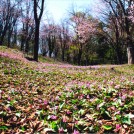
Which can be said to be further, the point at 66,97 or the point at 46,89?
the point at 46,89

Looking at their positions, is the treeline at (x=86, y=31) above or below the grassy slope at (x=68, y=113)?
above

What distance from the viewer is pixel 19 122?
201 inches

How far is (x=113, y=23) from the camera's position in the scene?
4141cm

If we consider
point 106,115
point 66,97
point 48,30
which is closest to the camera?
point 106,115

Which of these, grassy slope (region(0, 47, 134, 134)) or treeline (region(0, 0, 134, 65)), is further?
treeline (region(0, 0, 134, 65))

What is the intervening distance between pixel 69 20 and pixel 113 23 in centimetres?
2163

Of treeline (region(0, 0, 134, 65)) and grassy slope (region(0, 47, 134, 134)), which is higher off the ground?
treeline (region(0, 0, 134, 65))

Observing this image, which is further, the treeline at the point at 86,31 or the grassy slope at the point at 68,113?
the treeline at the point at 86,31

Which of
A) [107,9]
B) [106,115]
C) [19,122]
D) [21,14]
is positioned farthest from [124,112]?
[21,14]

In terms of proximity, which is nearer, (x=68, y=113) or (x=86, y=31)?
(x=68, y=113)

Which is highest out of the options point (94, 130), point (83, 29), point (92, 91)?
point (83, 29)

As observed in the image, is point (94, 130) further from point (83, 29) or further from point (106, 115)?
point (83, 29)

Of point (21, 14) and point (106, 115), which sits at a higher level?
point (21, 14)

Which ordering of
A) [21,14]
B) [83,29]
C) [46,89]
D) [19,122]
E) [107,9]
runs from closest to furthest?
[19,122] → [46,89] → [107,9] → [83,29] → [21,14]
